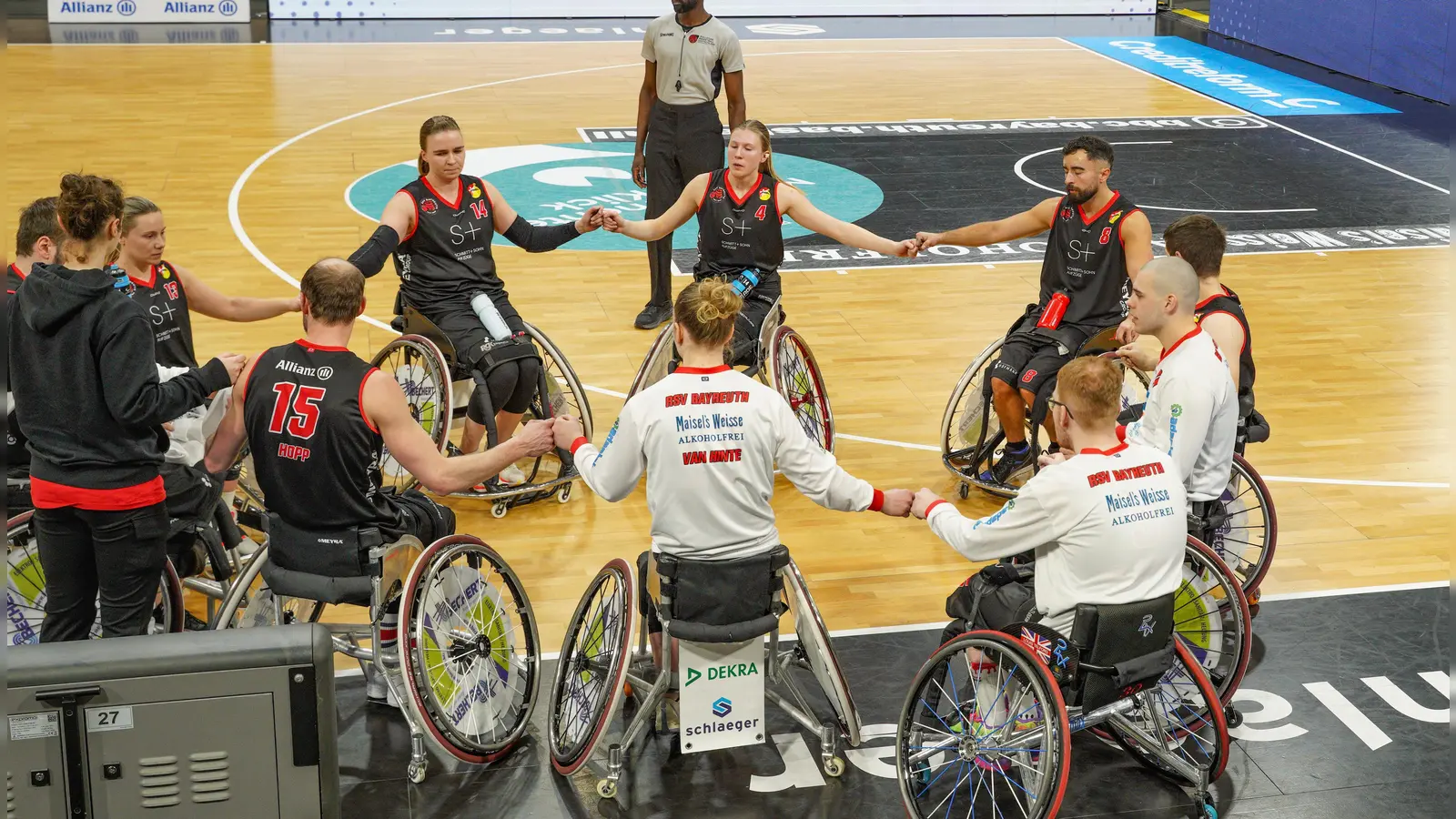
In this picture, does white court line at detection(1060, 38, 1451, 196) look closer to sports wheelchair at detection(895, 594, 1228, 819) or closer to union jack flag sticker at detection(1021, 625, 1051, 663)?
sports wheelchair at detection(895, 594, 1228, 819)

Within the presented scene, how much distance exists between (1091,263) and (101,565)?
165 inches

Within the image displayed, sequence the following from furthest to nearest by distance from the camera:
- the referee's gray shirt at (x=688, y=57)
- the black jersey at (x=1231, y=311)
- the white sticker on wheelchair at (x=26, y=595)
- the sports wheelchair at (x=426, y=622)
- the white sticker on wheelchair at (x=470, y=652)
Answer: the referee's gray shirt at (x=688, y=57) → the black jersey at (x=1231, y=311) → the white sticker on wheelchair at (x=26, y=595) → the white sticker on wheelchair at (x=470, y=652) → the sports wheelchair at (x=426, y=622)

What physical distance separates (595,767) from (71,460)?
5.96 ft

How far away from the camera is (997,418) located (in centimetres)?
673

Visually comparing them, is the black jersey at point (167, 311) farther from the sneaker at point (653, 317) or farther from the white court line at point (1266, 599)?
the sneaker at point (653, 317)

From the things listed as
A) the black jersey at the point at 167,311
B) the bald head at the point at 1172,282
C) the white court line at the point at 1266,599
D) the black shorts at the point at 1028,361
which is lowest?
the white court line at the point at 1266,599

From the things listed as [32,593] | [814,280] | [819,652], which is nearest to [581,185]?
[814,280]

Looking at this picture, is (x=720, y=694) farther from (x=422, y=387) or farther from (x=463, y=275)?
(x=463, y=275)

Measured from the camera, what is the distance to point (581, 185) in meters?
11.7

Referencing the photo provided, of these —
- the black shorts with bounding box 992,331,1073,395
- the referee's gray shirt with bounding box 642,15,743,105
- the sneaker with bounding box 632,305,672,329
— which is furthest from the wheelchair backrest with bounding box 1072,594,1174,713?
the referee's gray shirt with bounding box 642,15,743,105

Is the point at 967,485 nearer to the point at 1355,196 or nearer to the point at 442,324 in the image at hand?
the point at 442,324

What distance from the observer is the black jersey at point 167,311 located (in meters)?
5.39

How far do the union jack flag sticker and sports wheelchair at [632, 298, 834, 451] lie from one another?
2.53m

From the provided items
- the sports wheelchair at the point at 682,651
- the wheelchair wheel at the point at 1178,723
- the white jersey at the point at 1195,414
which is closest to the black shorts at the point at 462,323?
the sports wheelchair at the point at 682,651
